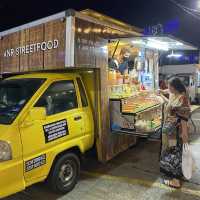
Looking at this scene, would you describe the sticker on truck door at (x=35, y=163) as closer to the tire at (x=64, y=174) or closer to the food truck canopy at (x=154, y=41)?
the tire at (x=64, y=174)

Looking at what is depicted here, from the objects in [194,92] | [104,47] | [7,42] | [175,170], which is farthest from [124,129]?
[194,92]

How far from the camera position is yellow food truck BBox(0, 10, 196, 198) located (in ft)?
12.4

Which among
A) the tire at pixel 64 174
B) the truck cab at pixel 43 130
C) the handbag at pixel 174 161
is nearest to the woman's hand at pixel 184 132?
the handbag at pixel 174 161

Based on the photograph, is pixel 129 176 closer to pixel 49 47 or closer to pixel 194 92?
pixel 49 47

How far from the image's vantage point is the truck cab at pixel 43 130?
11.9 feet

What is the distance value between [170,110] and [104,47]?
1.84 metres

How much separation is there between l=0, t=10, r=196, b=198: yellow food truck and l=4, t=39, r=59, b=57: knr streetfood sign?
18 millimetres

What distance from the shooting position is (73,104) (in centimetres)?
476

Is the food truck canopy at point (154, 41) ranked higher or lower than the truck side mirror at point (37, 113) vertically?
higher

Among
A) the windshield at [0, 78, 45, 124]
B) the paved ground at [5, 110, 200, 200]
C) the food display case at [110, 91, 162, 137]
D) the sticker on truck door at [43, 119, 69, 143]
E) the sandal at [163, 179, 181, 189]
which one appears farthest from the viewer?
the food display case at [110, 91, 162, 137]

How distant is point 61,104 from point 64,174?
1.19m

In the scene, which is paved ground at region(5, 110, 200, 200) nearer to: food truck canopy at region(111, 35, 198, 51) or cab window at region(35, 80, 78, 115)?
cab window at region(35, 80, 78, 115)

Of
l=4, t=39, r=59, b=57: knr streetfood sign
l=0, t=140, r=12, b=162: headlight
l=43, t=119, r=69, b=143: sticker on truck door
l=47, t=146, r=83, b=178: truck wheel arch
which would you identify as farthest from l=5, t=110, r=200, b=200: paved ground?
l=4, t=39, r=59, b=57: knr streetfood sign

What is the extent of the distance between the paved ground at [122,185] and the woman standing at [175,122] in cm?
21
